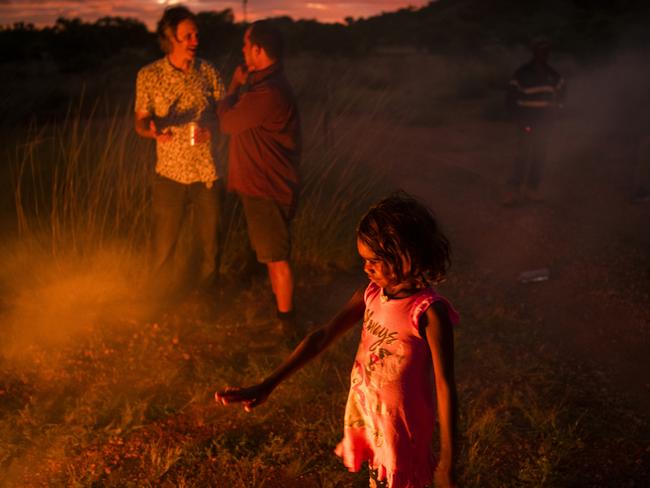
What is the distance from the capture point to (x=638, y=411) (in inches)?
132

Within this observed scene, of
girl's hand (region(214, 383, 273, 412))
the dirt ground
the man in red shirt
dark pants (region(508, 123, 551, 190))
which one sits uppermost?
the man in red shirt

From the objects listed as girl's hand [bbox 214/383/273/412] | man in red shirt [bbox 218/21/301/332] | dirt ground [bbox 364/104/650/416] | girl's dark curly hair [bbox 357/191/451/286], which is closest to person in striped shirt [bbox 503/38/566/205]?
dirt ground [bbox 364/104/650/416]

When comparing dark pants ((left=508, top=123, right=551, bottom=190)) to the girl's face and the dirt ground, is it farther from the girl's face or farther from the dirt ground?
the girl's face

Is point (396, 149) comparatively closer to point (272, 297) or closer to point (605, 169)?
point (605, 169)

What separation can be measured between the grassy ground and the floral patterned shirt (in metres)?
0.73

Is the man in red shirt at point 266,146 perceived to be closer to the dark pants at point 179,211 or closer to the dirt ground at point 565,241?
the dark pants at point 179,211

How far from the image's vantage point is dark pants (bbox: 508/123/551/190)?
7.19 m

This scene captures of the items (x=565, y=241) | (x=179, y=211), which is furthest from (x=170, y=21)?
(x=565, y=241)

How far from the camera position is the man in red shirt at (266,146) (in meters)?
3.41

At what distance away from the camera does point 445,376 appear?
1.73 m

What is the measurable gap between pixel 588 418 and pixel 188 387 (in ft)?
6.93

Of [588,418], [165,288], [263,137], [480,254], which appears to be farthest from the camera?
[480,254]

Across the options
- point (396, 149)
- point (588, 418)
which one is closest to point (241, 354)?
point (588, 418)

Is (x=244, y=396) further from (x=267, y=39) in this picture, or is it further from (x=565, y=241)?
(x=565, y=241)
